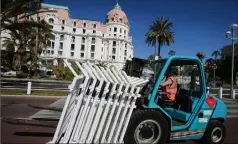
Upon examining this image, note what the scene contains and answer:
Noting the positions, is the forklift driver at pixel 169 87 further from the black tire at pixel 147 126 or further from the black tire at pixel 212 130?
the black tire at pixel 212 130

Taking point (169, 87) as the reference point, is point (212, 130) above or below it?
below

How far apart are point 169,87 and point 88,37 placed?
96.6m

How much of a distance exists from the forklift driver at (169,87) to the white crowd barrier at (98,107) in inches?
50.6

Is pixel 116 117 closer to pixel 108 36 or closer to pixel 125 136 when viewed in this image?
pixel 125 136

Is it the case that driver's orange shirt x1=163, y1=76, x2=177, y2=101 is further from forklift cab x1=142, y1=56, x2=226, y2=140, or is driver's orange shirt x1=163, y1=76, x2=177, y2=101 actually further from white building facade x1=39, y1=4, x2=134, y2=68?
white building facade x1=39, y1=4, x2=134, y2=68

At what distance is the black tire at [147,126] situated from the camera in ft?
17.3

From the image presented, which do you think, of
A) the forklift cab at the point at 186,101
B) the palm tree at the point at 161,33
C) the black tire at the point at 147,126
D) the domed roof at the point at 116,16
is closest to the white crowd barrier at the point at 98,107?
the black tire at the point at 147,126

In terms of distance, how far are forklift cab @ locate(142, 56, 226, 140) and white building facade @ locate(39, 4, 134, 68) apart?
8355 cm

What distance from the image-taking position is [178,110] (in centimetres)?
627

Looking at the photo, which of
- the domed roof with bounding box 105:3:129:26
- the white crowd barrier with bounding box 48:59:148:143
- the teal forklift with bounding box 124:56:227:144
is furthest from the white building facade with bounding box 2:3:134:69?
the white crowd barrier with bounding box 48:59:148:143

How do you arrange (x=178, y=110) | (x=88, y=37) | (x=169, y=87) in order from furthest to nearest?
(x=88, y=37)
(x=178, y=110)
(x=169, y=87)

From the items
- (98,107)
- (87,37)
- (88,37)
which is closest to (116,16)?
(88,37)

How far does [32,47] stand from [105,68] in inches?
1447

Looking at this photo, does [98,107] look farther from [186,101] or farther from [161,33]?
[161,33]
